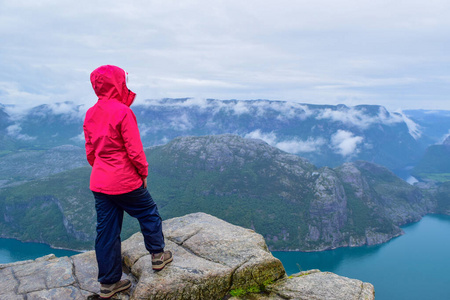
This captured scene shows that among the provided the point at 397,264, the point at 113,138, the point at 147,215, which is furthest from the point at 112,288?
the point at 397,264

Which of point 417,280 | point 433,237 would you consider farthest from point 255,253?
point 433,237

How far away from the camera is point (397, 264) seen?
5920 inches

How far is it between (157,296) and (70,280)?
2.52m

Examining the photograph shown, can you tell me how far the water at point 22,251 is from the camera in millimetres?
145775

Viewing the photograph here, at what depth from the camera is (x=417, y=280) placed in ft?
447

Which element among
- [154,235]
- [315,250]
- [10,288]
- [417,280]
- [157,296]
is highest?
[154,235]

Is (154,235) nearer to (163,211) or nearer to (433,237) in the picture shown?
(163,211)

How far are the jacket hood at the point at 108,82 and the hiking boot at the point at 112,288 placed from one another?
13.4 feet

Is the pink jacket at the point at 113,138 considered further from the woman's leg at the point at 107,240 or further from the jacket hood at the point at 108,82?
the woman's leg at the point at 107,240

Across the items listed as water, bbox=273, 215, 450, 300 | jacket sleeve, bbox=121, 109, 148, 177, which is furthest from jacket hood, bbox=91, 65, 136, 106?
water, bbox=273, 215, 450, 300

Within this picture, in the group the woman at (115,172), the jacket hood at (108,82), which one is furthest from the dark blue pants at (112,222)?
the jacket hood at (108,82)

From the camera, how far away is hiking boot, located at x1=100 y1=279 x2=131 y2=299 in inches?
249

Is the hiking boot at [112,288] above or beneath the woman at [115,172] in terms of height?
beneath

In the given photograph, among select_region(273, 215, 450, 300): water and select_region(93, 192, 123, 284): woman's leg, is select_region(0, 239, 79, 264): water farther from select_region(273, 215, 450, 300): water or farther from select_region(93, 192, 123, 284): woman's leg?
select_region(93, 192, 123, 284): woman's leg
